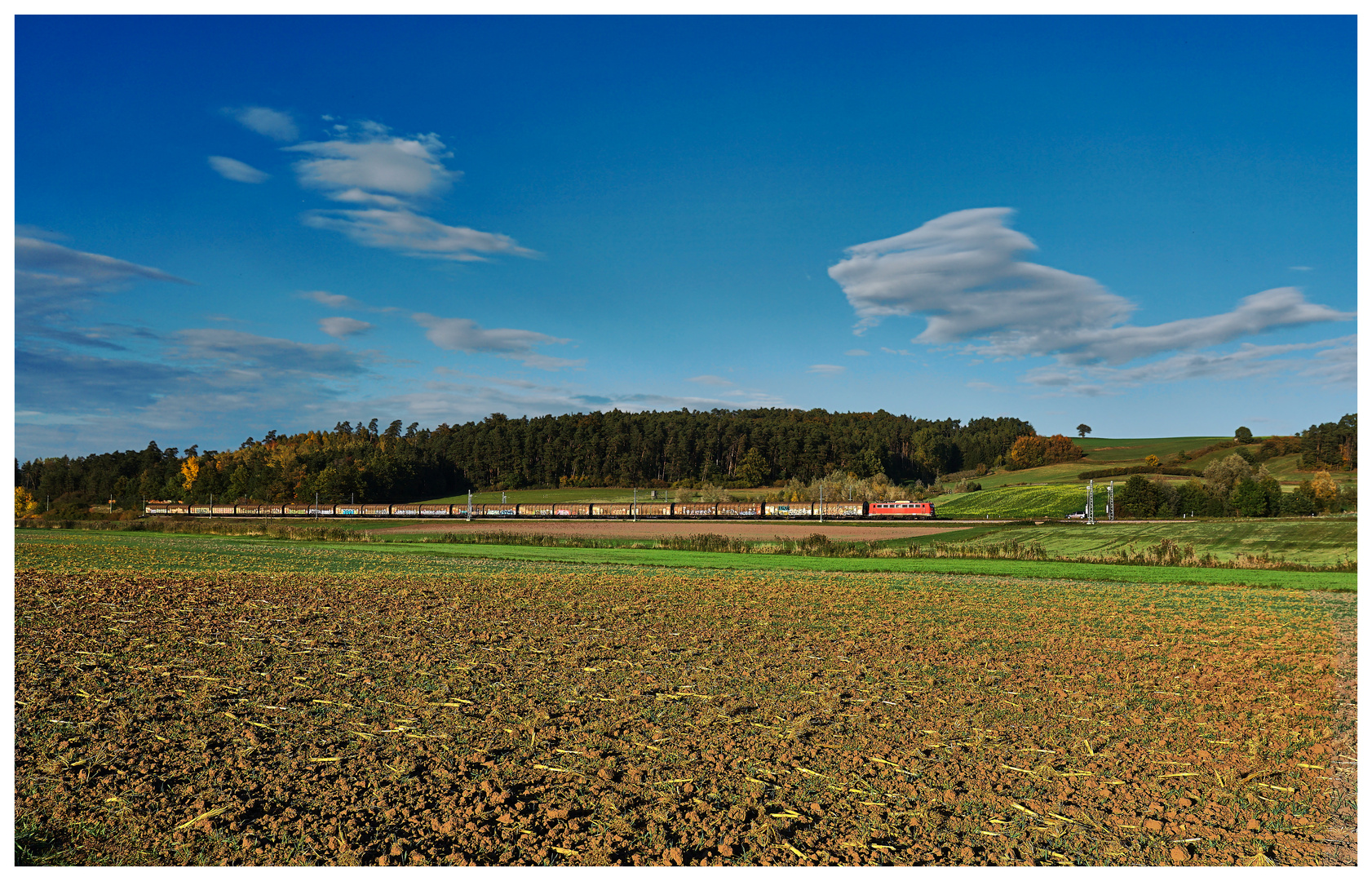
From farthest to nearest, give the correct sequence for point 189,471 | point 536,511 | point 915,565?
point 189,471 → point 536,511 → point 915,565

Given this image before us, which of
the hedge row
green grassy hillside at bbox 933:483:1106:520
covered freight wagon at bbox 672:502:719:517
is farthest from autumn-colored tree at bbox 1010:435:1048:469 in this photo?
covered freight wagon at bbox 672:502:719:517

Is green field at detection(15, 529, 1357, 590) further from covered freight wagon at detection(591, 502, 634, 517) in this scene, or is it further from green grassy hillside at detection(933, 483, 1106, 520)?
green grassy hillside at detection(933, 483, 1106, 520)

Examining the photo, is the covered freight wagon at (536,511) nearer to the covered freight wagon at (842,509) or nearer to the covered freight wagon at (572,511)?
the covered freight wagon at (572,511)

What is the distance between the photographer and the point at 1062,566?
33.9m

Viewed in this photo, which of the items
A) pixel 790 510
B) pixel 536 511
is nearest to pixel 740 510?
pixel 790 510

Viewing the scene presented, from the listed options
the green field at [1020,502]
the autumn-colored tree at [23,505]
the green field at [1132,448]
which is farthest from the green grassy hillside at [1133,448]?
the autumn-colored tree at [23,505]

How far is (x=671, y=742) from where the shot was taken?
7645 mm

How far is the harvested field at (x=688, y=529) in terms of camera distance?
190ft

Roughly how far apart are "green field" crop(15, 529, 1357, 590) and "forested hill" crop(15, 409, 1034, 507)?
100813 mm

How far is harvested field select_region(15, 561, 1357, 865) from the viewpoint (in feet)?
17.9

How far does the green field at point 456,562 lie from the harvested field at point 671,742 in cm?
1310

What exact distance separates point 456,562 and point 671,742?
26.7 m

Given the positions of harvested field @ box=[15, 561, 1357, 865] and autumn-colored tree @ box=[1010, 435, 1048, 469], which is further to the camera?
autumn-colored tree @ box=[1010, 435, 1048, 469]

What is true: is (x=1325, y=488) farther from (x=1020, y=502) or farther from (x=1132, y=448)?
(x=1132, y=448)
